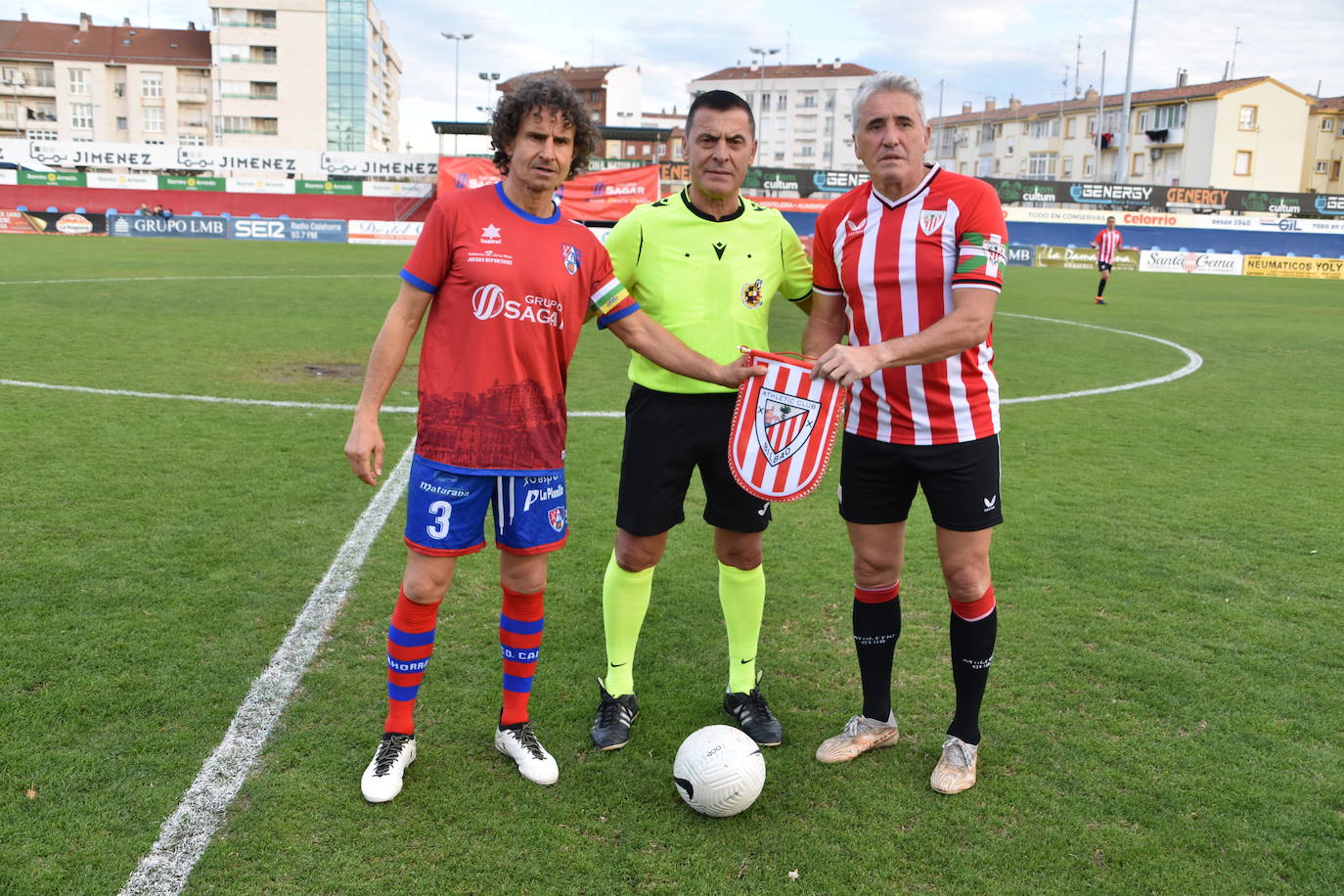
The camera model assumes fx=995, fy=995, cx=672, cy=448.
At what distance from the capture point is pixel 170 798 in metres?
3.08

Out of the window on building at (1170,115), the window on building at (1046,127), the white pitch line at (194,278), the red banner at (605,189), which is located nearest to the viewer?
the white pitch line at (194,278)

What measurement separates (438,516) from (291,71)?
281 ft

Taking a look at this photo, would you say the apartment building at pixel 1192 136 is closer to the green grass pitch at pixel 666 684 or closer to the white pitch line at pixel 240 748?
the green grass pitch at pixel 666 684

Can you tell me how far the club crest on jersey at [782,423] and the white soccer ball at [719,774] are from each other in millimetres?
931

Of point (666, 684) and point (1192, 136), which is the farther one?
point (1192, 136)

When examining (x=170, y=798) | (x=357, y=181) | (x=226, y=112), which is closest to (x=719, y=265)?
(x=170, y=798)

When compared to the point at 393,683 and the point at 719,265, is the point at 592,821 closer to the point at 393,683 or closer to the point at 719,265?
the point at 393,683

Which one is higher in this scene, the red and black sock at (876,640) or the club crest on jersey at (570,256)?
the club crest on jersey at (570,256)

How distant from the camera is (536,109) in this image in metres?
3.08

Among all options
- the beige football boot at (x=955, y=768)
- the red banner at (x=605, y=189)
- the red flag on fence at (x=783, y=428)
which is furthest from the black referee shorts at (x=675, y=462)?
the red banner at (x=605, y=189)

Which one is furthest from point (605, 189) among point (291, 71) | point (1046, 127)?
point (1046, 127)

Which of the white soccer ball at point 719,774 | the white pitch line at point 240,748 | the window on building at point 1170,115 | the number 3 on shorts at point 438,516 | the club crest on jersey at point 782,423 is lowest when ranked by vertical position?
the white pitch line at point 240,748

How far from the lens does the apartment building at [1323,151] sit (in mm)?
70188

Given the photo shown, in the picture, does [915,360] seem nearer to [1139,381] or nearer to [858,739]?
[858,739]
